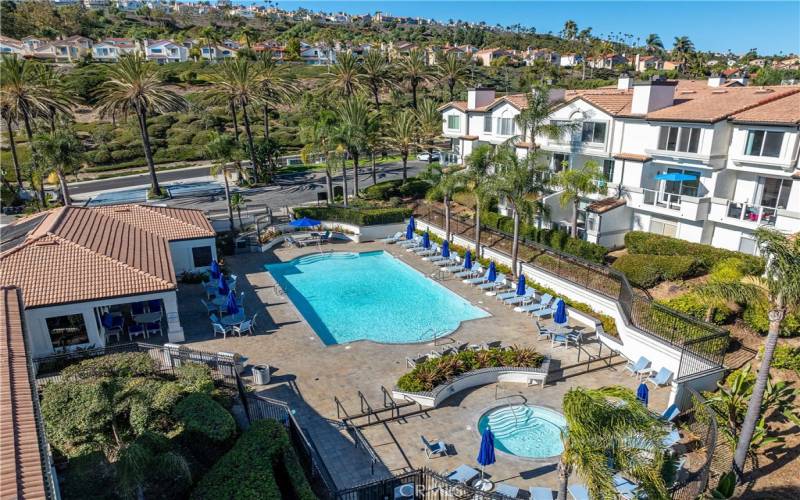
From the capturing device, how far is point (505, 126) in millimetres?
43500

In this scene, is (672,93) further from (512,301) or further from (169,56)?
(169,56)

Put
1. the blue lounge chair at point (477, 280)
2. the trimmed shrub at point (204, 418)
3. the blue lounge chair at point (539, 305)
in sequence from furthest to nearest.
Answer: the blue lounge chair at point (477, 280)
the blue lounge chair at point (539, 305)
the trimmed shrub at point (204, 418)

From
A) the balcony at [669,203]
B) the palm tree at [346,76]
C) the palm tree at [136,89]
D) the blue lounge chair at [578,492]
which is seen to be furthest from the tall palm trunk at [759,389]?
the palm tree at [346,76]

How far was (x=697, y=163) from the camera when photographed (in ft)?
98.3

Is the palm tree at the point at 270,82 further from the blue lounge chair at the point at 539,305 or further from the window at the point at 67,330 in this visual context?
the blue lounge chair at the point at 539,305

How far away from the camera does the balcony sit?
29469 millimetres

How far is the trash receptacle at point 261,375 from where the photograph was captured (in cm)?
1983

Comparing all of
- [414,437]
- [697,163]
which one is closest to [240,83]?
[697,163]

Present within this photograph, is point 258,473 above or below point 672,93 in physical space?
below

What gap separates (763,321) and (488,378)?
38.5 feet

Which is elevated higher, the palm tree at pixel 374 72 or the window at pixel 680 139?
the palm tree at pixel 374 72

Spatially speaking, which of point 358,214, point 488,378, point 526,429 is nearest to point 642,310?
point 488,378

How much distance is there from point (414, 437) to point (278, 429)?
4.59 meters

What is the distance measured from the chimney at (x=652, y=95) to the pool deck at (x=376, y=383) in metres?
16.6
